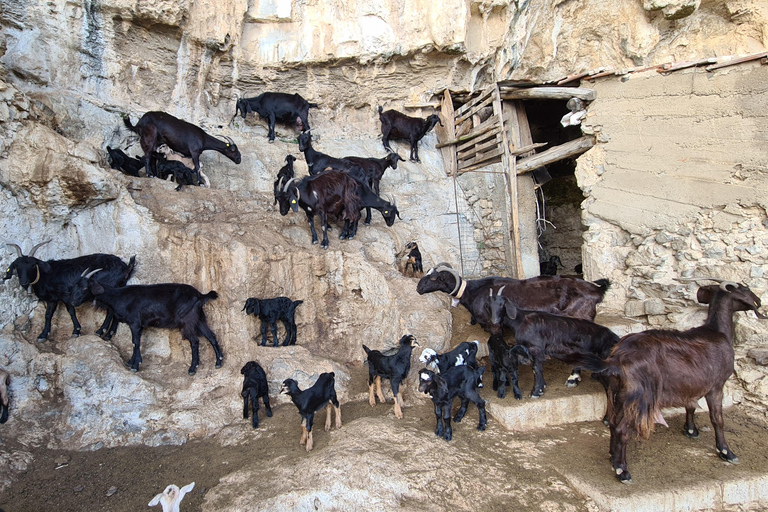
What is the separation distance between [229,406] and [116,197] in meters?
3.31

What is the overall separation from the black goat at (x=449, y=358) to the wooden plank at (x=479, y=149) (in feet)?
17.3

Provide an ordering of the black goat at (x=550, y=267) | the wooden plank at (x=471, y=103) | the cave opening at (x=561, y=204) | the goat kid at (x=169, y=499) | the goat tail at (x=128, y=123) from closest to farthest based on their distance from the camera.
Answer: the goat kid at (x=169, y=499)
the goat tail at (x=128, y=123)
the wooden plank at (x=471, y=103)
the black goat at (x=550, y=267)
the cave opening at (x=561, y=204)

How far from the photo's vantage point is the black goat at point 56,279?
17.6ft

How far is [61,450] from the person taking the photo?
4.50 meters

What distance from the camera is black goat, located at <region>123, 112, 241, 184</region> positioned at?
751cm

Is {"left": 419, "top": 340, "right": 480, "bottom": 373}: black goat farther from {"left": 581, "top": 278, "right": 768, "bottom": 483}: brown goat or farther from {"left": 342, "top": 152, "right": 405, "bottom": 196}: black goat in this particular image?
{"left": 342, "top": 152, "right": 405, "bottom": 196}: black goat

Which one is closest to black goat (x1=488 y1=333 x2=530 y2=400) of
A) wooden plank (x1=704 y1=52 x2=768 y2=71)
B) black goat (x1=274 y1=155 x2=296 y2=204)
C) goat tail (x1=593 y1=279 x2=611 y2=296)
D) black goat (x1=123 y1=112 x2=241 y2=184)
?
Answer: goat tail (x1=593 y1=279 x2=611 y2=296)

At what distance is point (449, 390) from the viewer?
4.53m

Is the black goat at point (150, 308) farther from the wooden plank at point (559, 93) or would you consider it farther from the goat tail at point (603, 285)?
the wooden plank at point (559, 93)

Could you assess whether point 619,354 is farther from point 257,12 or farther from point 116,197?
point 257,12

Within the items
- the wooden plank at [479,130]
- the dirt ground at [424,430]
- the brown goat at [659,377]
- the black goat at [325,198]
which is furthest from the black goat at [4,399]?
the wooden plank at [479,130]

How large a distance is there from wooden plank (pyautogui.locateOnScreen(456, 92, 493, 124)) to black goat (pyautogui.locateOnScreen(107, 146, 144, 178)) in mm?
6683

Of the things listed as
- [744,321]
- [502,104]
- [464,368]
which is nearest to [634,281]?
[744,321]

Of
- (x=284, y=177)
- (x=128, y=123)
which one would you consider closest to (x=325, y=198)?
(x=284, y=177)
